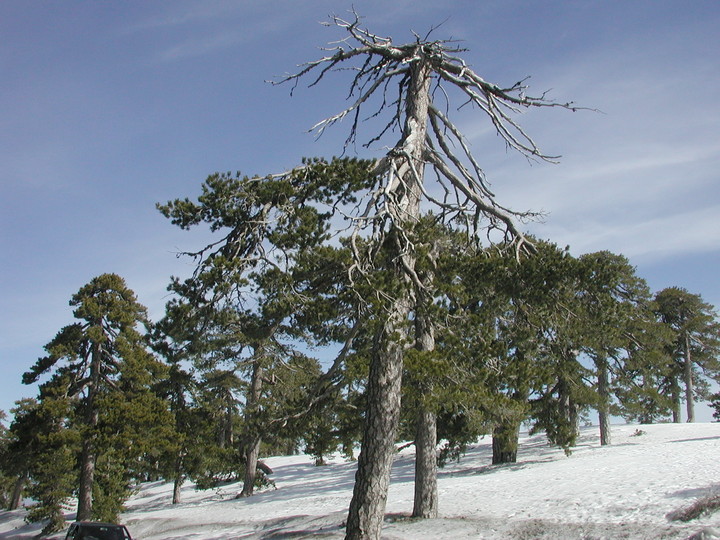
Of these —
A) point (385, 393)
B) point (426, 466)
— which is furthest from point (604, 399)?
point (385, 393)

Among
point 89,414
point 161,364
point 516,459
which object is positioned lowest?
point 516,459

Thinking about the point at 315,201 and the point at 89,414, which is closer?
the point at 315,201

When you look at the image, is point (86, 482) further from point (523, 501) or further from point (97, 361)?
point (523, 501)

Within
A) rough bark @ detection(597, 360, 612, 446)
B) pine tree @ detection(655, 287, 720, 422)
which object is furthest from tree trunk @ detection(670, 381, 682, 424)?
rough bark @ detection(597, 360, 612, 446)

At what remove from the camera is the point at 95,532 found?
14234 millimetres

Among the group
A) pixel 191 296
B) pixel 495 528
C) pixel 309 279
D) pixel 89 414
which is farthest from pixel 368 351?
pixel 89 414

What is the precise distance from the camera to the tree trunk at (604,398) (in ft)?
85.6

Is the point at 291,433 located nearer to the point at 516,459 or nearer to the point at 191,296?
the point at 191,296

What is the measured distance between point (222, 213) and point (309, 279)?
1831 mm

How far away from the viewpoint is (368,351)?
1196 cm

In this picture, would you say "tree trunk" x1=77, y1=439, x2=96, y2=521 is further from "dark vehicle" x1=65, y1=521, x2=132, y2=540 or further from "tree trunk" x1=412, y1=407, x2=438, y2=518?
"tree trunk" x1=412, y1=407, x2=438, y2=518

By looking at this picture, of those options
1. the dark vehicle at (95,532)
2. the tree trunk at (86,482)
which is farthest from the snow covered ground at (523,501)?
the dark vehicle at (95,532)

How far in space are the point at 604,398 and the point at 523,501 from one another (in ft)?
35.4

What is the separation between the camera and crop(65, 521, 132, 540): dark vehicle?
46.3ft
